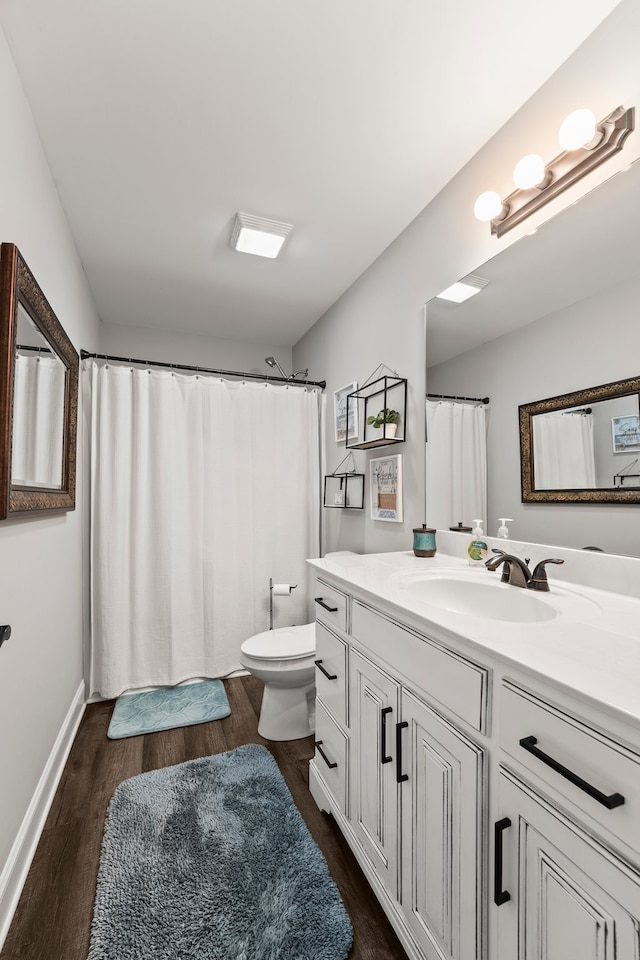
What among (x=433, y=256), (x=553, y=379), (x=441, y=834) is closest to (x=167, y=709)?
(x=441, y=834)

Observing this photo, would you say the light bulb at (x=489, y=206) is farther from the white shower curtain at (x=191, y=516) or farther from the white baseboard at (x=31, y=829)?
the white baseboard at (x=31, y=829)

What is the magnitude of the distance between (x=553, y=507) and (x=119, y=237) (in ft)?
7.53

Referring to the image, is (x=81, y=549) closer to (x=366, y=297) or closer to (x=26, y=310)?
(x=26, y=310)

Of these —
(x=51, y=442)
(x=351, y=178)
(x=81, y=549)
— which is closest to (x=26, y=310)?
(x=51, y=442)

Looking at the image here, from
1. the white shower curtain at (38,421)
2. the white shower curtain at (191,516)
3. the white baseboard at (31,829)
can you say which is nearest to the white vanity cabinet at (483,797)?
the white baseboard at (31,829)

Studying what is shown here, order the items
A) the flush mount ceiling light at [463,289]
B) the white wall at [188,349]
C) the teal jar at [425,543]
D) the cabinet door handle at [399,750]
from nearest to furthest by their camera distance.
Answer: the cabinet door handle at [399,750], the flush mount ceiling light at [463,289], the teal jar at [425,543], the white wall at [188,349]

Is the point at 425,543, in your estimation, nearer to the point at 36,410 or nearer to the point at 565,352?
the point at 565,352

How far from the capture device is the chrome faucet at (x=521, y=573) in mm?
1205

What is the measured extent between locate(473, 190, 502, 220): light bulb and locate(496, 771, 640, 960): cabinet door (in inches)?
64.2

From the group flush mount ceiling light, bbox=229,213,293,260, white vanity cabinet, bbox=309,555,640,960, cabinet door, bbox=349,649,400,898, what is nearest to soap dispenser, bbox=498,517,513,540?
white vanity cabinet, bbox=309,555,640,960

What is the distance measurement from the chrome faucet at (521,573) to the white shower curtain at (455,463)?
1.07ft

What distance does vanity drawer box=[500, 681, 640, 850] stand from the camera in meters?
0.55

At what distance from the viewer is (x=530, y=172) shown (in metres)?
1.31

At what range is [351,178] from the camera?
173 cm
